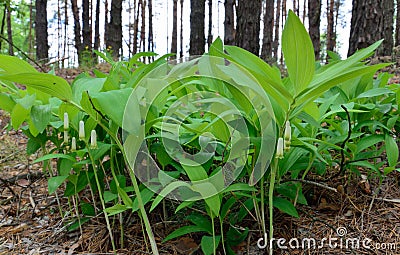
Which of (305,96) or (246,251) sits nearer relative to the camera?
(305,96)

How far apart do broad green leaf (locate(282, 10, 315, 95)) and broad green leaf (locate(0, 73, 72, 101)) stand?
1.78 ft

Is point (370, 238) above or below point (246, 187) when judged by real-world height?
below

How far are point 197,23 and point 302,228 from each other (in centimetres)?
741

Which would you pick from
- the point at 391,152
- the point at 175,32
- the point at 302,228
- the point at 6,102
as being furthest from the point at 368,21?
the point at 175,32

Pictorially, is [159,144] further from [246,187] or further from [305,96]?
[305,96]

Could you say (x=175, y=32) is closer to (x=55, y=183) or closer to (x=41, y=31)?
(x=41, y=31)

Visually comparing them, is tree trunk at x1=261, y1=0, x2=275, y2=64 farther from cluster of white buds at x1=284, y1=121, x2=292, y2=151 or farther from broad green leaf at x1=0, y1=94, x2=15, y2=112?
cluster of white buds at x1=284, y1=121, x2=292, y2=151

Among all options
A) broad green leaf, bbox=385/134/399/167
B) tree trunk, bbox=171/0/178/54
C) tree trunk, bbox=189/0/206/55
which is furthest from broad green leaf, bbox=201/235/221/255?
tree trunk, bbox=171/0/178/54

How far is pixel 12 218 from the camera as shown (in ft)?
5.33

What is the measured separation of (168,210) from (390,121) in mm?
922

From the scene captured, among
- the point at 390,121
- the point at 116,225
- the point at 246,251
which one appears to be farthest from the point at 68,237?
the point at 390,121

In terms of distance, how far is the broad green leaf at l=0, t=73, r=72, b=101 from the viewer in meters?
0.76

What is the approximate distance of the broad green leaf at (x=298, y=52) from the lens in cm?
71

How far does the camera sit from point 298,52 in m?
0.73
